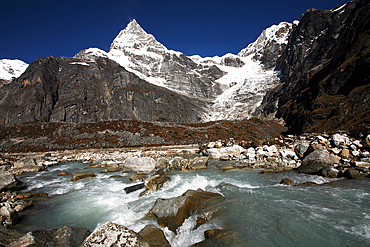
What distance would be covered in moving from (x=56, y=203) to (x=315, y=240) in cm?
1218

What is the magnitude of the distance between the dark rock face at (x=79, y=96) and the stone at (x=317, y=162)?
366 ft

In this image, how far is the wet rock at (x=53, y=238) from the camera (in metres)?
4.33

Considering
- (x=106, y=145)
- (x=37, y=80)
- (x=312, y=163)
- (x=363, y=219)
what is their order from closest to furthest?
(x=363, y=219), (x=312, y=163), (x=106, y=145), (x=37, y=80)

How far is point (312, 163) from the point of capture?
12.8m

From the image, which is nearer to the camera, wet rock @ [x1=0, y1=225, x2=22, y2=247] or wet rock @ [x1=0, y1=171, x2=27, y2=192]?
wet rock @ [x1=0, y1=225, x2=22, y2=247]

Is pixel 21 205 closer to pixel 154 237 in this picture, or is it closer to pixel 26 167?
pixel 154 237

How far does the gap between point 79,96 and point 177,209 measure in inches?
4909

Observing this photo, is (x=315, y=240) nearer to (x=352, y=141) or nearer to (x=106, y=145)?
(x=352, y=141)

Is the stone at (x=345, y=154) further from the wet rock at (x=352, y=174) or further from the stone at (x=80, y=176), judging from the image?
the stone at (x=80, y=176)

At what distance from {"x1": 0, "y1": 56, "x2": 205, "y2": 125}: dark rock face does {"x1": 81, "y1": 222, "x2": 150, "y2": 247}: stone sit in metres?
115

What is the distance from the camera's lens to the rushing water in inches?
228

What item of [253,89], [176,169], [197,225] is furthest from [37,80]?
[253,89]

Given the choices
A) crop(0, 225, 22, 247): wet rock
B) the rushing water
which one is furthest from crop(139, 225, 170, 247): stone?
crop(0, 225, 22, 247): wet rock

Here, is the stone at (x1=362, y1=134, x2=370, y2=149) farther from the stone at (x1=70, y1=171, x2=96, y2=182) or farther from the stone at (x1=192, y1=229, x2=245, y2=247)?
the stone at (x1=70, y1=171, x2=96, y2=182)
